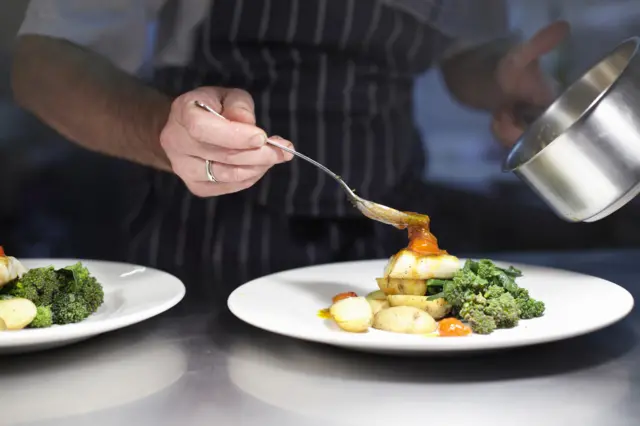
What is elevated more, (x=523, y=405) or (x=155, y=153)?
(x=155, y=153)

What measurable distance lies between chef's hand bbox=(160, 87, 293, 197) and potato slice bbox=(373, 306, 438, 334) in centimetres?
31

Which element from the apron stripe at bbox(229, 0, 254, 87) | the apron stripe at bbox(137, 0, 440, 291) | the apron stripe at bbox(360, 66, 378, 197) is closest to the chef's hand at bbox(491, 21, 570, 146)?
the apron stripe at bbox(137, 0, 440, 291)

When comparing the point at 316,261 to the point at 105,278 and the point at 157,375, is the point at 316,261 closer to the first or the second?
the point at 105,278

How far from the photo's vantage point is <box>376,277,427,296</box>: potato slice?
1220mm

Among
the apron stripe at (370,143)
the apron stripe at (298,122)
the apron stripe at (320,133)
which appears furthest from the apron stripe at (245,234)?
the apron stripe at (370,143)

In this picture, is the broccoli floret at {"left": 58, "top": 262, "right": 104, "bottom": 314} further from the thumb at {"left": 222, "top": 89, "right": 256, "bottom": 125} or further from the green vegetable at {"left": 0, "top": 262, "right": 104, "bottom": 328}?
the thumb at {"left": 222, "top": 89, "right": 256, "bottom": 125}

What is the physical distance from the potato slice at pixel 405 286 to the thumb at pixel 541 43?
32.6 inches

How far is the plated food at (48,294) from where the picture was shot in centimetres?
113

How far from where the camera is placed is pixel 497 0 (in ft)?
5.98

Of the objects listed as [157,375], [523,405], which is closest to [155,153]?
[157,375]

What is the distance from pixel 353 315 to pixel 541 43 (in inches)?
41.2

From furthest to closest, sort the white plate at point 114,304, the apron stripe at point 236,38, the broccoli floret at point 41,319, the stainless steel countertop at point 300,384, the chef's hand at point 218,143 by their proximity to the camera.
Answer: the apron stripe at point 236,38
the chef's hand at point 218,143
the broccoli floret at point 41,319
the white plate at point 114,304
the stainless steel countertop at point 300,384

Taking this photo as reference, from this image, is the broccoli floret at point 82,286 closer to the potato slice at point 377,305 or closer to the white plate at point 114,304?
the white plate at point 114,304

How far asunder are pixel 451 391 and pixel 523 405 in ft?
0.29
